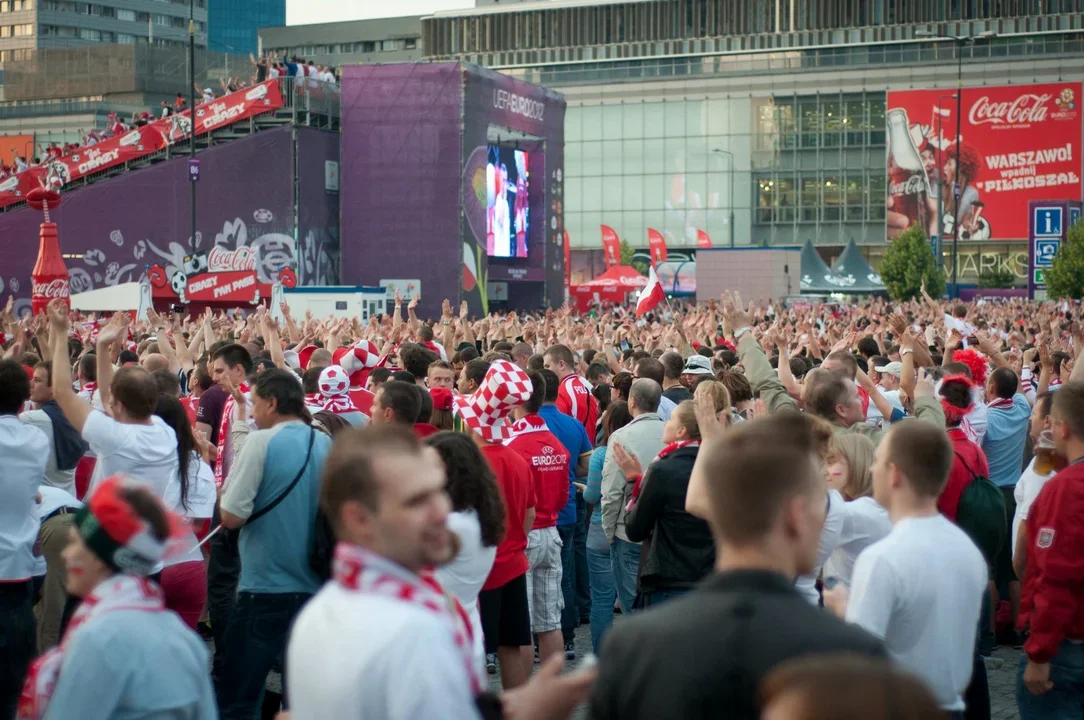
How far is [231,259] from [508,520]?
113ft

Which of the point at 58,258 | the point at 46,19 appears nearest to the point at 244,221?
the point at 58,258

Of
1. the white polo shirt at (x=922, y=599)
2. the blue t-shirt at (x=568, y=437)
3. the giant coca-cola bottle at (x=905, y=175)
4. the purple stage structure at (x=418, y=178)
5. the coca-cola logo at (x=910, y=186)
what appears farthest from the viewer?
the coca-cola logo at (x=910, y=186)

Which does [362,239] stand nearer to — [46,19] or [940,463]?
[940,463]

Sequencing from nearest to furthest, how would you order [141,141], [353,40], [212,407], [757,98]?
[212,407] < [141,141] < [757,98] < [353,40]

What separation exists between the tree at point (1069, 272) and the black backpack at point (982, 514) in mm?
38511

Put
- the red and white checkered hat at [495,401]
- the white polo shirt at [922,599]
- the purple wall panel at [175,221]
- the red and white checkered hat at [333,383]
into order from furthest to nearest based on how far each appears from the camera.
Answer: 1. the purple wall panel at [175,221]
2. the red and white checkered hat at [333,383]
3. the red and white checkered hat at [495,401]
4. the white polo shirt at [922,599]

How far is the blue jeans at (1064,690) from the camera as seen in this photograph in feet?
15.5

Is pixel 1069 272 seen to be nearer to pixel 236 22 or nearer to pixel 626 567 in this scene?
pixel 626 567

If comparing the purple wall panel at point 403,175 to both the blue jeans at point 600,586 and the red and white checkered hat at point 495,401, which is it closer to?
the blue jeans at point 600,586

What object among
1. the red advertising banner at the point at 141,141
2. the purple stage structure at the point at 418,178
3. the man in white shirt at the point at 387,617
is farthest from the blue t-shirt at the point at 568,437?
the red advertising banner at the point at 141,141

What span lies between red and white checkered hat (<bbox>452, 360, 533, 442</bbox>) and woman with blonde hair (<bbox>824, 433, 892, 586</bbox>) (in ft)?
5.60

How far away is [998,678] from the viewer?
8.03 metres

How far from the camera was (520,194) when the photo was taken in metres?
45.2

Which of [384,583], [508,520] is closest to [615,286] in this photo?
[508,520]
